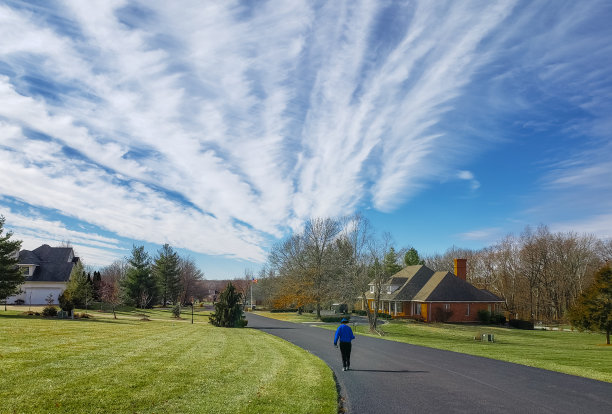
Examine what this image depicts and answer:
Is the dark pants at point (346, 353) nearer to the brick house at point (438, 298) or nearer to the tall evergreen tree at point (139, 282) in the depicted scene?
the brick house at point (438, 298)

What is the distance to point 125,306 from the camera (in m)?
60.9

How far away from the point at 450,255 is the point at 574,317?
2770 inches

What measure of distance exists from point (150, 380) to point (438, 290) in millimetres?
46994

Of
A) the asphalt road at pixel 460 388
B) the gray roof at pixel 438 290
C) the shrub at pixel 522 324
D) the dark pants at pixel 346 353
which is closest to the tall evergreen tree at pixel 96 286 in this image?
the gray roof at pixel 438 290

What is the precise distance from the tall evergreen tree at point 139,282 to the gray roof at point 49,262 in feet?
26.7

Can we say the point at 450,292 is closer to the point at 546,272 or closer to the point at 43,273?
the point at 546,272

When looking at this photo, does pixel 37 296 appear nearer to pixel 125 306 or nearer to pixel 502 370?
pixel 125 306

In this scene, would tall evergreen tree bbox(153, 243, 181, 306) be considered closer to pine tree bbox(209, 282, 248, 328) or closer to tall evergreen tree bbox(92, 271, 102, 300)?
tall evergreen tree bbox(92, 271, 102, 300)

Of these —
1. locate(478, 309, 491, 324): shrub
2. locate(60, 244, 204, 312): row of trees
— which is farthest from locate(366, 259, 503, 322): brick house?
locate(60, 244, 204, 312): row of trees

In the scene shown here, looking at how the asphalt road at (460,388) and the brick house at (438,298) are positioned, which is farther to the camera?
the brick house at (438,298)

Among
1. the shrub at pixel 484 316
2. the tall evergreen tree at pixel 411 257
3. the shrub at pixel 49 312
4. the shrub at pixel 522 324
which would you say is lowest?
the shrub at pixel 522 324

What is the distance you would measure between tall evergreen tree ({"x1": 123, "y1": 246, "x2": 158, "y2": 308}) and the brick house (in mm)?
33851

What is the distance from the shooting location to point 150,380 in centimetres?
1105

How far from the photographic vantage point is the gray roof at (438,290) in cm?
5234
